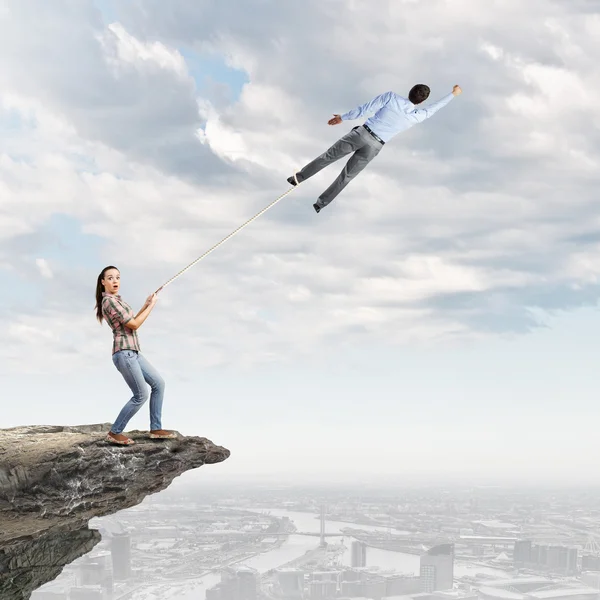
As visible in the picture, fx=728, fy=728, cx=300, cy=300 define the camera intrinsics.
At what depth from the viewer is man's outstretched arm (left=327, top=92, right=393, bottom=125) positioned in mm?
12391

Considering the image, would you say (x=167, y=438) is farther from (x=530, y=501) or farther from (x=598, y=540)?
(x=530, y=501)

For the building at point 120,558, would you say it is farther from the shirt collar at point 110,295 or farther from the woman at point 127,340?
the shirt collar at point 110,295

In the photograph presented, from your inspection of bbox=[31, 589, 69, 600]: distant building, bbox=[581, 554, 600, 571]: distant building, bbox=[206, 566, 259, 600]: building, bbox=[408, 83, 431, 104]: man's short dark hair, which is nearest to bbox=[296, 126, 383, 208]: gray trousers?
bbox=[408, 83, 431, 104]: man's short dark hair

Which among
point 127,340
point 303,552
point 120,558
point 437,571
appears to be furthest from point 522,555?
point 127,340

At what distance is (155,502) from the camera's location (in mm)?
170375

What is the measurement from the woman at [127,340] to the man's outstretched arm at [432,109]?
5503 millimetres

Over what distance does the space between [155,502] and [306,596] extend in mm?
80087

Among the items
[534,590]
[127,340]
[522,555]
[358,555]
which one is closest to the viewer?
[127,340]

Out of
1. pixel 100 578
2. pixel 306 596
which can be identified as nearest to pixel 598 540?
pixel 306 596

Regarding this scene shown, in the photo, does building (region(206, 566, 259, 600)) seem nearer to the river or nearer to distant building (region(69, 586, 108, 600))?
the river

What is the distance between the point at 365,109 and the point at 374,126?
0.42 meters

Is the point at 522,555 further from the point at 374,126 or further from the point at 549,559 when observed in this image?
the point at 374,126

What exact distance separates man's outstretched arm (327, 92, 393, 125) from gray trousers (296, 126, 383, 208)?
0.41 metres

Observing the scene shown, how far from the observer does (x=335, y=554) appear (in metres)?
125
